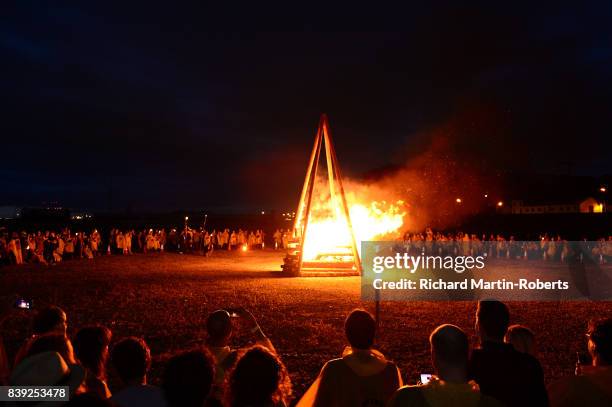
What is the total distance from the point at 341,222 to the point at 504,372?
2007cm

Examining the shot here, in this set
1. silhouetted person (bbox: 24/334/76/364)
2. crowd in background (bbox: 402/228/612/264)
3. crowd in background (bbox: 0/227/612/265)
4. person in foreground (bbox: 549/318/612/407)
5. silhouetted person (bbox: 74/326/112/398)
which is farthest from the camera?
Answer: crowd in background (bbox: 402/228/612/264)

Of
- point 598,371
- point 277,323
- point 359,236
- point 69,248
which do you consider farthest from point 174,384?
point 69,248

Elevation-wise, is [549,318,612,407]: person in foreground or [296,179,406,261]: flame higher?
[296,179,406,261]: flame

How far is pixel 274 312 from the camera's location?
12055mm

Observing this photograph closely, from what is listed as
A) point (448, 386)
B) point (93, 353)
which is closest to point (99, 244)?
point (93, 353)

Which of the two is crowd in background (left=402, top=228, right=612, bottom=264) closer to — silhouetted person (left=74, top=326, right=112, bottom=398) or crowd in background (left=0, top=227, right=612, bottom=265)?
crowd in background (left=0, top=227, right=612, bottom=265)

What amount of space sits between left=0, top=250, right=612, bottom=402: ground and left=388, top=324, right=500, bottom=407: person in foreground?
3.62 metres

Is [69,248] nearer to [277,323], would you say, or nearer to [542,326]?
[277,323]

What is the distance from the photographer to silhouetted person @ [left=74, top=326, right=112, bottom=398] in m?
3.58

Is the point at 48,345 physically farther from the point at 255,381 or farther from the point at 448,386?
the point at 448,386

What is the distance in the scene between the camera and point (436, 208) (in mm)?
35656

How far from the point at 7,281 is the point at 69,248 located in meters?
10.6

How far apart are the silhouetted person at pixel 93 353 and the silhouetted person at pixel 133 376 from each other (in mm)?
419

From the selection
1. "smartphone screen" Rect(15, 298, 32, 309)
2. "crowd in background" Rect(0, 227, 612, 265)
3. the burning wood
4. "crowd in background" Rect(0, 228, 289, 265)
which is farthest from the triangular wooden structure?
"smartphone screen" Rect(15, 298, 32, 309)
